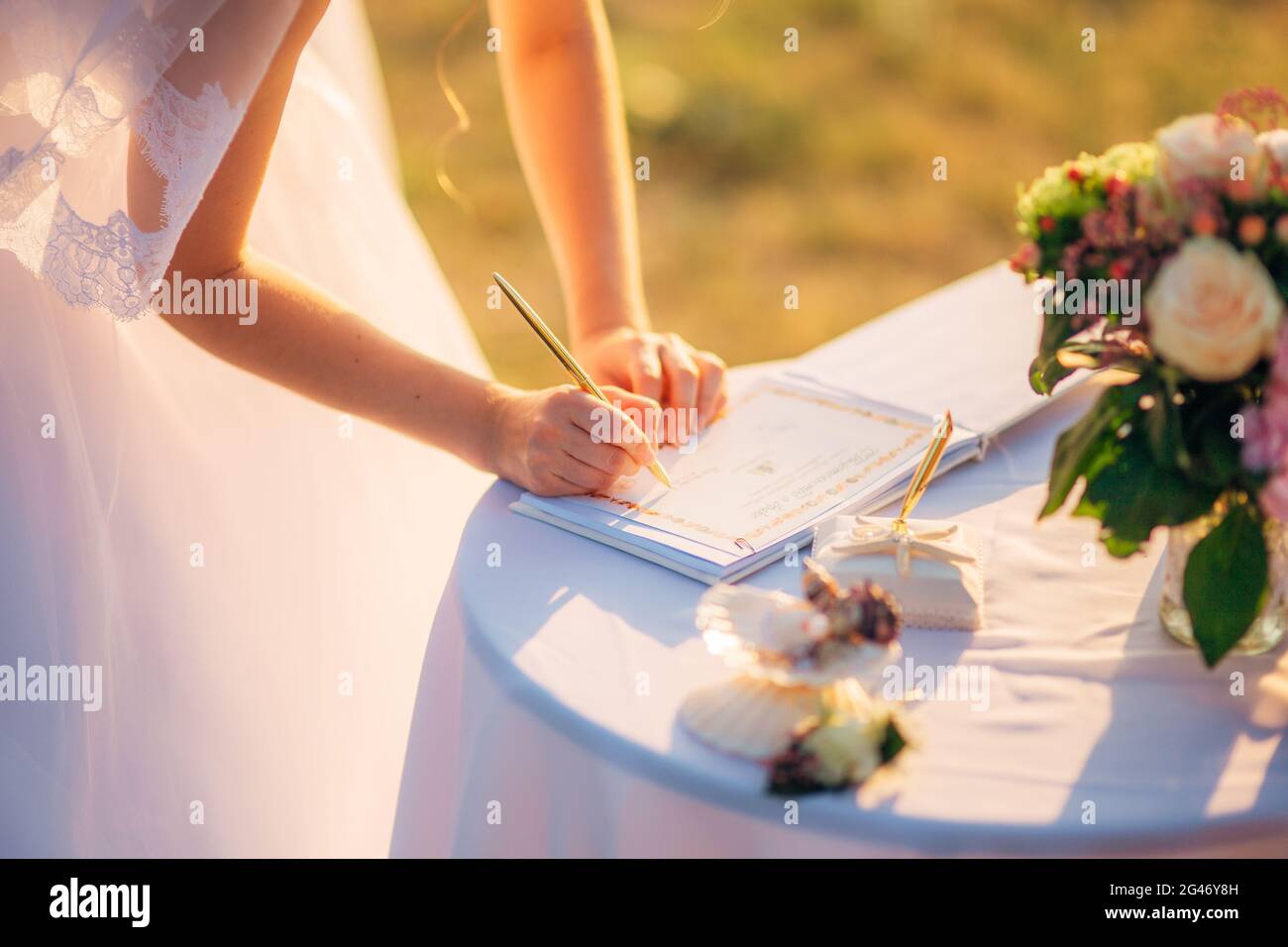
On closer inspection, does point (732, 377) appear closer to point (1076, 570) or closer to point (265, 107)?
point (1076, 570)

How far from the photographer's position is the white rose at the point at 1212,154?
91 cm

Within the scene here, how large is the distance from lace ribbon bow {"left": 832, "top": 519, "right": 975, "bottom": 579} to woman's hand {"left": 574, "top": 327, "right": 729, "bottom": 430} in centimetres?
35

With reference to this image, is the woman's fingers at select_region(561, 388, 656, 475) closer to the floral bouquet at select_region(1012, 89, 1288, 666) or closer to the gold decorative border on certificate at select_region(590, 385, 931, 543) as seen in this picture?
the gold decorative border on certificate at select_region(590, 385, 931, 543)

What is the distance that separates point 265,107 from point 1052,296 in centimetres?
83

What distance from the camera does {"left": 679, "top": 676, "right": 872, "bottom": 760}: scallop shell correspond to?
0.96 meters

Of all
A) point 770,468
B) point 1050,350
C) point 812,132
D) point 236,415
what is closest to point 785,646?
point 1050,350

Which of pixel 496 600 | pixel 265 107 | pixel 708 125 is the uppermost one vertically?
pixel 708 125

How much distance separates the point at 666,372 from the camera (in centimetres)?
149

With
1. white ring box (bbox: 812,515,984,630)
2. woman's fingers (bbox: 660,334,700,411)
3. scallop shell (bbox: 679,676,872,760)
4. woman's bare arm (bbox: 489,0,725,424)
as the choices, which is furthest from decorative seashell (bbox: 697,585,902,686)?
woman's bare arm (bbox: 489,0,725,424)

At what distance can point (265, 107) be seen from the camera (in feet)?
4.27

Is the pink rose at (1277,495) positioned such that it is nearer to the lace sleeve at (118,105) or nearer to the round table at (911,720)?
the round table at (911,720)

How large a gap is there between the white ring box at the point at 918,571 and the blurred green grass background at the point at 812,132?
252 cm
